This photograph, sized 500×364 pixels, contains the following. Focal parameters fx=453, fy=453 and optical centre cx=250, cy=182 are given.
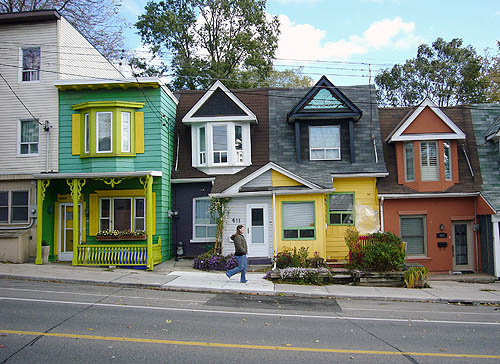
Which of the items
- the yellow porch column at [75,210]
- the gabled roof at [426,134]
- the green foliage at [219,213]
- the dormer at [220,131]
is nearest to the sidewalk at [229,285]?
the yellow porch column at [75,210]

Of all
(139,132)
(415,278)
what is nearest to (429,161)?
(415,278)

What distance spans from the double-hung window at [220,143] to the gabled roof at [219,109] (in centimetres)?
50

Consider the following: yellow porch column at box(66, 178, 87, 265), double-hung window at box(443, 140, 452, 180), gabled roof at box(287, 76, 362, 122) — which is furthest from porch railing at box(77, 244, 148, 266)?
double-hung window at box(443, 140, 452, 180)

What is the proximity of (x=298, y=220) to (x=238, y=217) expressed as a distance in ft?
7.62

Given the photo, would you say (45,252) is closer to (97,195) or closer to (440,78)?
(97,195)

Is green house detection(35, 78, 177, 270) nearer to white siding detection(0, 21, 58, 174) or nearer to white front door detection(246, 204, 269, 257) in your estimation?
white siding detection(0, 21, 58, 174)

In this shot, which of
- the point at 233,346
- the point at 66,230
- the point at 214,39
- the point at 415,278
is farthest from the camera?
the point at 214,39

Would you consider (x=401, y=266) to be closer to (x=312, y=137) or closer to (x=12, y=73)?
(x=312, y=137)

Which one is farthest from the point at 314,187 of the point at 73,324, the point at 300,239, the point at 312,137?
the point at 73,324

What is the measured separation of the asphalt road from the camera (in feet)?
22.9

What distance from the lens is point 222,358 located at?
22.3ft

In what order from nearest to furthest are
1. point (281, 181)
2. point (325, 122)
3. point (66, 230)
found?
point (281, 181)
point (66, 230)
point (325, 122)

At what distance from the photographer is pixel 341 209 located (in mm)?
18984

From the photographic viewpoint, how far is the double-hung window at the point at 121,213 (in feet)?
61.7
